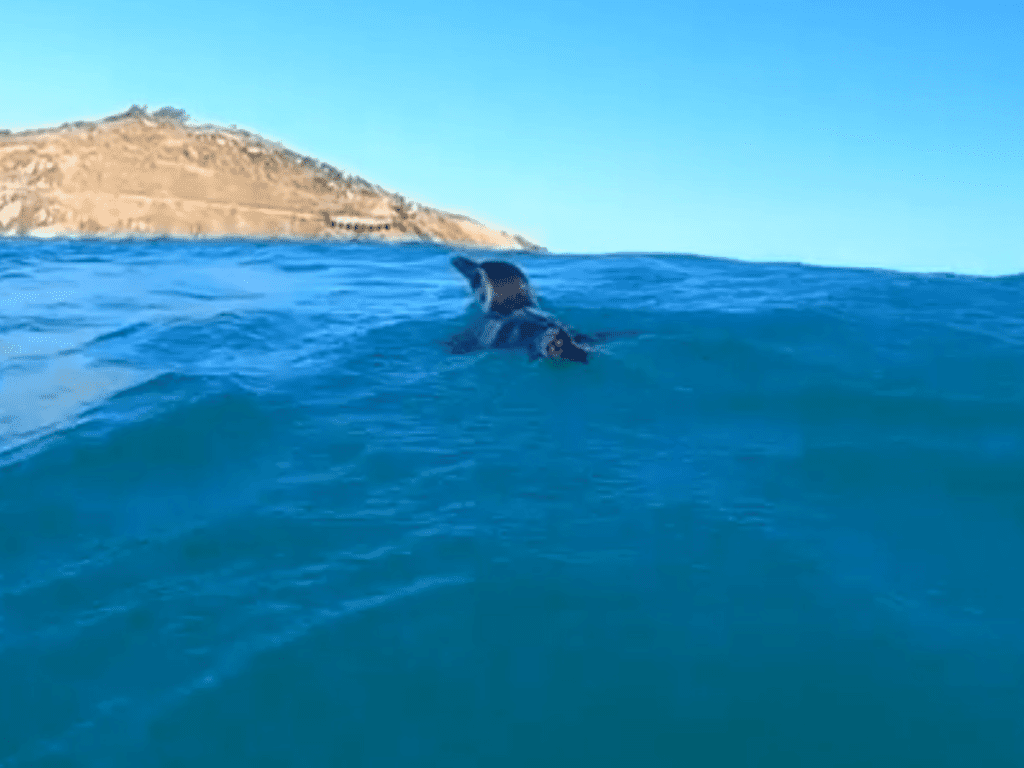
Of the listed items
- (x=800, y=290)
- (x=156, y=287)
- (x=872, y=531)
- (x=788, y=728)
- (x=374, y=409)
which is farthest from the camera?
(x=156, y=287)

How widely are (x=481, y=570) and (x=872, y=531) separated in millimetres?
3107

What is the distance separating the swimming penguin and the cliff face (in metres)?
53.7

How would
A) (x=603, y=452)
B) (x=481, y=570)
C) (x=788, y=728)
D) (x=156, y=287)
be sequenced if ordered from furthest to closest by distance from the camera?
1. (x=156, y=287)
2. (x=603, y=452)
3. (x=481, y=570)
4. (x=788, y=728)

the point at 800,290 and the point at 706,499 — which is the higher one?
the point at 800,290

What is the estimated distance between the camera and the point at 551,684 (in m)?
5.25

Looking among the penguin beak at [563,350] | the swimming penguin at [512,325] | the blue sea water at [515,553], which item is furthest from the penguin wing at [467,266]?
the penguin beak at [563,350]

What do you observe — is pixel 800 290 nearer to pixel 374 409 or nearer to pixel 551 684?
pixel 374 409

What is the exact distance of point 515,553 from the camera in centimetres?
664

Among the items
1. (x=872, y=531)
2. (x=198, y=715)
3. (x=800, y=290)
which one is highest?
(x=800, y=290)

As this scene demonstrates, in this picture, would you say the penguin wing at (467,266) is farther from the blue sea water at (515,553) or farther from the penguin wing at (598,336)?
the penguin wing at (598,336)

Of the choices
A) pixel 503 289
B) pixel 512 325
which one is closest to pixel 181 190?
pixel 503 289

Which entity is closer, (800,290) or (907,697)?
(907,697)

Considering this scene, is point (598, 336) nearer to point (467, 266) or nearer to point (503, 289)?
point (503, 289)

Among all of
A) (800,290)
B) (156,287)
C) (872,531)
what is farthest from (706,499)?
(156,287)
